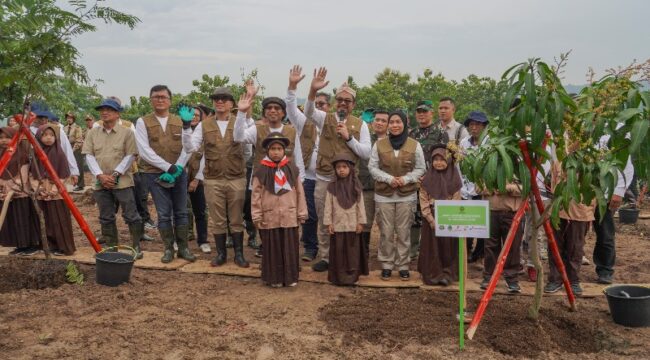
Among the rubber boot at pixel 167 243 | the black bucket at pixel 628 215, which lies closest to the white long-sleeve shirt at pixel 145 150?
the rubber boot at pixel 167 243

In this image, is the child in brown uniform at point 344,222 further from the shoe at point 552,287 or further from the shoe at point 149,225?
the shoe at point 149,225

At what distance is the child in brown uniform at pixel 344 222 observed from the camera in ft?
18.5

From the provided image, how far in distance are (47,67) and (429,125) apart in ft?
14.4

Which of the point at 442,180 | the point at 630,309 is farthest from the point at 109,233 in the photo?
the point at 630,309

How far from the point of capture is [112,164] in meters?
6.36

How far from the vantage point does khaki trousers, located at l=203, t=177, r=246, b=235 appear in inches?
240

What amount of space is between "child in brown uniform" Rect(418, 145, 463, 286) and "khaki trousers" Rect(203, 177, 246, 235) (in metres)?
2.14

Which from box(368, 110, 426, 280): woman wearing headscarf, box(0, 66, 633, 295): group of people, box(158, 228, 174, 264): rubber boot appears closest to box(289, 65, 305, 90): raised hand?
box(0, 66, 633, 295): group of people

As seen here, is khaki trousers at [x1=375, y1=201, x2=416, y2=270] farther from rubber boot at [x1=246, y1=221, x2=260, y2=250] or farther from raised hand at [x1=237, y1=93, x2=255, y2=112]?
rubber boot at [x1=246, y1=221, x2=260, y2=250]

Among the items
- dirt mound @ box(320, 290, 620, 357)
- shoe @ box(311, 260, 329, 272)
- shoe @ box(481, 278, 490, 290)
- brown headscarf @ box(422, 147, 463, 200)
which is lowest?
dirt mound @ box(320, 290, 620, 357)

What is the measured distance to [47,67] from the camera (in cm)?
509

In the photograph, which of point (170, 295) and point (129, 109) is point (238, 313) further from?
point (129, 109)

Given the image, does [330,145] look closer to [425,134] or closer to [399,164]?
[399,164]

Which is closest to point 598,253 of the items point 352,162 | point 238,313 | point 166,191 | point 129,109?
point 352,162
